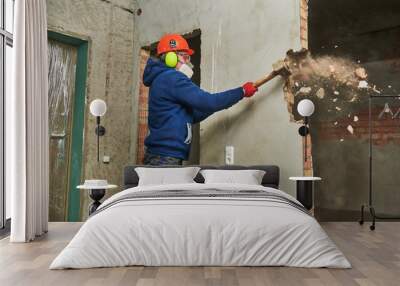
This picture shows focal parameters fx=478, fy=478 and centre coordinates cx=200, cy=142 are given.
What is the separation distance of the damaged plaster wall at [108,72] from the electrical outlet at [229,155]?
1.34 meters

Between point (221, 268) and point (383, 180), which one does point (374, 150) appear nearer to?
point (383, 180)

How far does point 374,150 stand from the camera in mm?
5203

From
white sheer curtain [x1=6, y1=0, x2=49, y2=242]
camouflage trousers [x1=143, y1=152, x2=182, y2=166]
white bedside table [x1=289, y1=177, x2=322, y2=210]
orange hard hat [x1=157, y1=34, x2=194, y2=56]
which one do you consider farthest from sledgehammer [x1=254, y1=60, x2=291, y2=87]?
white sheer curtain [x1=6, y1=0, x2=49, y2=242]

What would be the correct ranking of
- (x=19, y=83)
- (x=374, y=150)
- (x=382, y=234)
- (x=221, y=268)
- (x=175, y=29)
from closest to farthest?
(x=221, y=268)
(x=19, y=83)
(x=382, y=234)
(x=374, y=150)
(x=175, y=29)

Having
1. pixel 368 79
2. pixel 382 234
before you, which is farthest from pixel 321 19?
pixel 382 234

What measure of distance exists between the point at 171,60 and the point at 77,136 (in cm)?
153

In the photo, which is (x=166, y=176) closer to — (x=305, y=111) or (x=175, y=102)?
(x=175, y=102)

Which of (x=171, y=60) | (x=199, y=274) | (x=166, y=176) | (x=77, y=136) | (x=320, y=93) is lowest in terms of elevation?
(x=199, y=274)

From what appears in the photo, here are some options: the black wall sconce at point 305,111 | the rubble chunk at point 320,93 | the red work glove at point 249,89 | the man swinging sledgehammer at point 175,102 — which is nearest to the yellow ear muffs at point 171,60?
the man swinging sledgehammer at point 175,102

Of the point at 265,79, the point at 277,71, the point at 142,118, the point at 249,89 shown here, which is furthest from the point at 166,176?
the point at 277,71

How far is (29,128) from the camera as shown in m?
4.57

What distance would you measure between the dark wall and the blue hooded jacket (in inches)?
44.6

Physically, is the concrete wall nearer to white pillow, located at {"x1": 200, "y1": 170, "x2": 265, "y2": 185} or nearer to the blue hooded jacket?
the blue hooded jacket

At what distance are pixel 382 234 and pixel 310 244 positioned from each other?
188cm
